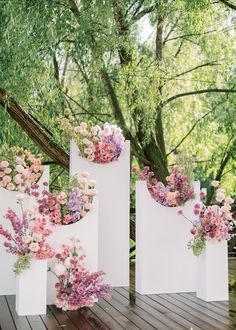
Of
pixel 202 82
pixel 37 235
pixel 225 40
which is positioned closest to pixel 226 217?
pixel 37 235

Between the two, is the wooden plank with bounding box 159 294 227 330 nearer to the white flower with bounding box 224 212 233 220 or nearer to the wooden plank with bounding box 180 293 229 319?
the wooden plank with bounding box 180 293 229 319

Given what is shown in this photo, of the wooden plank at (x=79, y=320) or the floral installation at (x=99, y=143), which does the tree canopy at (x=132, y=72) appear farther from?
the wooden plank at (x=79, y=320)

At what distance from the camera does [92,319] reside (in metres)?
4.77

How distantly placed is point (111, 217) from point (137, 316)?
1.65 m

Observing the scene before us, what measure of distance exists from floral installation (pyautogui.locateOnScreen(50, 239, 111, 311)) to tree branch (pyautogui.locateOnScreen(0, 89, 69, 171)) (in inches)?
77.3

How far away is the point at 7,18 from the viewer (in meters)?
5.46

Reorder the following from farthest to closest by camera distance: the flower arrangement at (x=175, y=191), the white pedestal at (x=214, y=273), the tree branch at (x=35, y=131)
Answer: the tree branch at (x=35, y=131)
the flower arrangement at (x=175, y=191)
the white pedestal at (x=214, y=273)

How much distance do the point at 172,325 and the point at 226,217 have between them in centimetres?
143

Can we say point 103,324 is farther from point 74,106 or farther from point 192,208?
point 74,106

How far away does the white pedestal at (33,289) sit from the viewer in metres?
4.91

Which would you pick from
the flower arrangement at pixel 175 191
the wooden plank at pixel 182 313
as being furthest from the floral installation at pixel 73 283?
the flower arrangement at pixel 175 191

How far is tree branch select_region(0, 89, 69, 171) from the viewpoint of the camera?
6840mm

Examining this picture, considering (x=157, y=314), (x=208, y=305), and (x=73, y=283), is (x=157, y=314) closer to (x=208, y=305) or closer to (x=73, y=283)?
(x=208, y=305)

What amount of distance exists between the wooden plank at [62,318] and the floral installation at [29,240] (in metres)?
0.46
